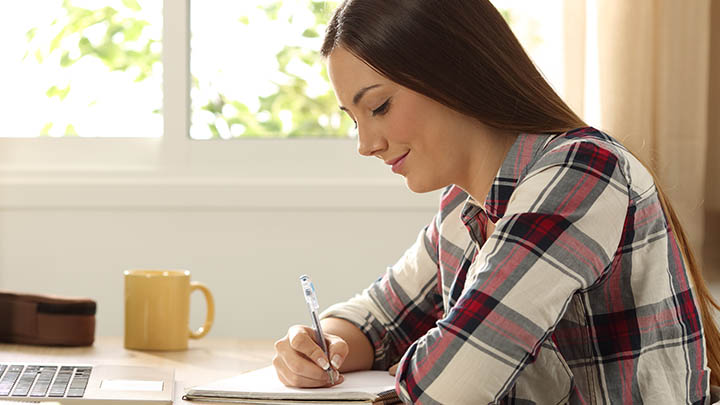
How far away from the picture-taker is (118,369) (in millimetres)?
1142

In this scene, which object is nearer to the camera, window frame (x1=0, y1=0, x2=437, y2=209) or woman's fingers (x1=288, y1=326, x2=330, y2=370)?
woman's fingers (x1=288, y1=326, x2=330, y2=370)

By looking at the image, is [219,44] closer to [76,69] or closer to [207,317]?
[76,69]

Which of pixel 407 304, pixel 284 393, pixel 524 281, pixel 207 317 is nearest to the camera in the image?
pixel 524 281

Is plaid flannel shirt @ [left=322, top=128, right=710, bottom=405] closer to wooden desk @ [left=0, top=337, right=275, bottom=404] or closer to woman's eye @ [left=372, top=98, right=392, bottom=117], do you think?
woman's eye @ [left=372, top=98, right=392, bottom=117]

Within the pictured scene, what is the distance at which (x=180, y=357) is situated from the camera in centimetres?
133

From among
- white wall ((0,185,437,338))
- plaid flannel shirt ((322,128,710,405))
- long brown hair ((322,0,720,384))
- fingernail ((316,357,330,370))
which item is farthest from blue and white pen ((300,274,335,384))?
white wall ((0,185,437,338))

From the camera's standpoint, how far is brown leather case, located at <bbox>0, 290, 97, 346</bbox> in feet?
4.38

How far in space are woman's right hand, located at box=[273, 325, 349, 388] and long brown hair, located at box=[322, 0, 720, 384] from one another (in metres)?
0.33

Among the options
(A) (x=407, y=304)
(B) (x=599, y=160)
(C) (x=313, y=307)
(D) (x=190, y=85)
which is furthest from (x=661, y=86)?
(D) (x=190, y=85)

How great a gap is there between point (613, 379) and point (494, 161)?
0.30 meters

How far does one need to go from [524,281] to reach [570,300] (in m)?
0.07

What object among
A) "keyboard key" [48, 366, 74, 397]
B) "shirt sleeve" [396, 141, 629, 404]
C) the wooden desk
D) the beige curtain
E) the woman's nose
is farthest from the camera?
the beige curtain

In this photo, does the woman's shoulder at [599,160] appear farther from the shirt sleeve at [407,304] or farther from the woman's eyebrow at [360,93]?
the shirt sleeve at [407,304]

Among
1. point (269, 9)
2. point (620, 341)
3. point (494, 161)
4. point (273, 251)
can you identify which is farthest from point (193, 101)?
point (620, 341)
